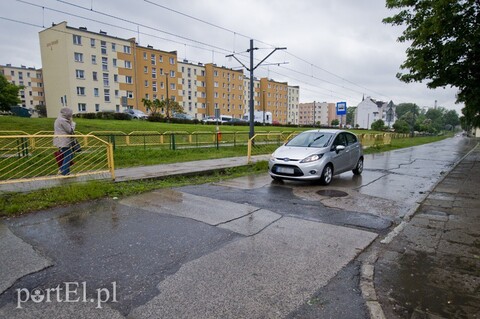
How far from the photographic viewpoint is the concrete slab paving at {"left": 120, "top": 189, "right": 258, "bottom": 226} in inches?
204

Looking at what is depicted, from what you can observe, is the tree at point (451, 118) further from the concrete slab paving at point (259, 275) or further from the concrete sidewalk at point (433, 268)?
the concrete slab paving at point (259, 275)

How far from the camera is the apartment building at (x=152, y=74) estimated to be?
5253 centimetres

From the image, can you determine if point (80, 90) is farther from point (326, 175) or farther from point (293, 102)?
point (293, 102)

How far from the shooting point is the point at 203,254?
364 centimetres

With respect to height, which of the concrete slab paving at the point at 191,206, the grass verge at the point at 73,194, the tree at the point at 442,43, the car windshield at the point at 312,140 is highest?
the tree at the point at 442,43

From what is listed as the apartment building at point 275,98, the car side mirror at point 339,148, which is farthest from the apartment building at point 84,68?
the apartment building at point 275,98

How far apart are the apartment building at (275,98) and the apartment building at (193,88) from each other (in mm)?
20646

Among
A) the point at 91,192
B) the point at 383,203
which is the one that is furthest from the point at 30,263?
the point at 383,203

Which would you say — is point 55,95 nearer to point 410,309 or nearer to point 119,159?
point 119,159

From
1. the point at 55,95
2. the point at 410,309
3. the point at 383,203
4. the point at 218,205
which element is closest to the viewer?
the point at 410,309

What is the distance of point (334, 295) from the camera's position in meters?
2.84

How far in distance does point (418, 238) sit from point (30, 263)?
16.9 feet

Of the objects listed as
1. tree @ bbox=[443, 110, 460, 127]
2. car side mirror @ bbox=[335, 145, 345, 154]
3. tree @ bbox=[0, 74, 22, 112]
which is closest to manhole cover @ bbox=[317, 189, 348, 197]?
car side mirror @ bbox=[335, 145, 345, 154]

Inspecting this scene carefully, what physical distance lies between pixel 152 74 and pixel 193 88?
12.7 meters
